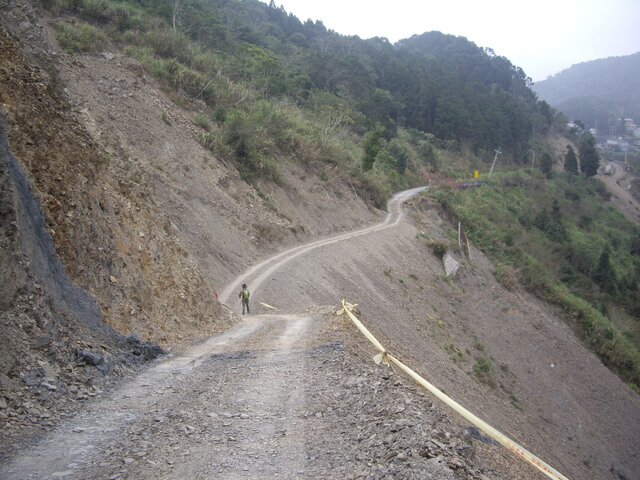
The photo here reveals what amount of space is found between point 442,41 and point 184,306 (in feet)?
621

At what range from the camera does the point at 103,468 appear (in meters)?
4.13

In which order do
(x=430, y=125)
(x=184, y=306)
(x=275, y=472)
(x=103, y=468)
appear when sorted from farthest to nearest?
(x=430, y=125) → (x=184, y=306) → (x=275, y=472) → (x=103, y=468)

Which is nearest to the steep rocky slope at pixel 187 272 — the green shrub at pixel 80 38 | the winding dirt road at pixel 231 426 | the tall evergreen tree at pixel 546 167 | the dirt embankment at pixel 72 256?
the dirt embankment at pixel 72 256

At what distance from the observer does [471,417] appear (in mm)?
5945

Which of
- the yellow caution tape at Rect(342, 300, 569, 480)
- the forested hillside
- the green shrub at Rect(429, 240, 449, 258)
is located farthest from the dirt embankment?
the green shrub at Rect(429, 240, 449, 258)

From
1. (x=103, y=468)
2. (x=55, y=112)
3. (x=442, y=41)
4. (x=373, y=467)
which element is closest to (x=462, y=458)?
(x=373, y=467)

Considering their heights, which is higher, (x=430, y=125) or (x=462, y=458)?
(x=430, y=125)

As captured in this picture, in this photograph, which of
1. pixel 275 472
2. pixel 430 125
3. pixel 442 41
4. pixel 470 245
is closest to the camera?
pixel 275 472

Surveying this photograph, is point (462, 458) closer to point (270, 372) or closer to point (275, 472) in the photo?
point (275, 472)

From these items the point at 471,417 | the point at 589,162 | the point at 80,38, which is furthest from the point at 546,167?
the point at 471,417

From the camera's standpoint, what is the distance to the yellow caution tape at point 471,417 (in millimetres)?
5480

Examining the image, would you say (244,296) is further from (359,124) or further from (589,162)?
(589,162)

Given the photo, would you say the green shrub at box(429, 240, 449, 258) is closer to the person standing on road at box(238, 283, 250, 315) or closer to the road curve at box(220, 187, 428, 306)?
the road curve at box(220, 187, 428, 306)

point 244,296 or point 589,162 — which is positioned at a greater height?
point 244,296
